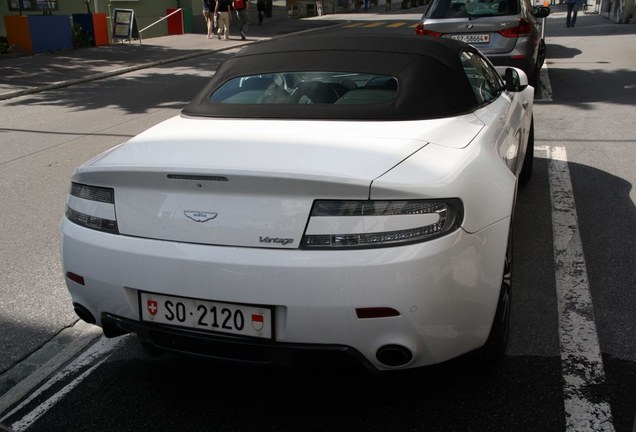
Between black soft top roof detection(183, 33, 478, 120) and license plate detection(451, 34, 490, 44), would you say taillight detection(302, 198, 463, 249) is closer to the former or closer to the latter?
black soft top roof detection(183, 33, 478, 120)

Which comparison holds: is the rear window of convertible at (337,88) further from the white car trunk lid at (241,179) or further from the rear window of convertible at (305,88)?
the white car trunk lid at (241,179)

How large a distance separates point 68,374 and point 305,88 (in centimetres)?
191

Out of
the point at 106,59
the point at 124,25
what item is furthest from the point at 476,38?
the point at 124,25

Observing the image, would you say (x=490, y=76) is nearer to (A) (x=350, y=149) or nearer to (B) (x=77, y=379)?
(A) (x=350, y=149)

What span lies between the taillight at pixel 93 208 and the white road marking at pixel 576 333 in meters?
2.02

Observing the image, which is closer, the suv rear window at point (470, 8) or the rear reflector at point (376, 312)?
the rear reflector at point (376, 312)

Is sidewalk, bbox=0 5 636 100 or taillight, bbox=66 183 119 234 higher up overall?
taillight, bbox=66 183 119 234

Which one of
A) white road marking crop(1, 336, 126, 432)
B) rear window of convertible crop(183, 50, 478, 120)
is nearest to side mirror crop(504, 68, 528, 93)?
rear window of convertible crop(183, 50, 478, 120)

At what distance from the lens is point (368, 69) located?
3771 mm

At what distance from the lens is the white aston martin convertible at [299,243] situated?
100 inches

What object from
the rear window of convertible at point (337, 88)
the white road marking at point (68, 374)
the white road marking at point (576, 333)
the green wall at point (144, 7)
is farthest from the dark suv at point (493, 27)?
the green wall at point (144, 7)

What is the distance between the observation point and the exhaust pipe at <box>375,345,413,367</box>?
2.61m

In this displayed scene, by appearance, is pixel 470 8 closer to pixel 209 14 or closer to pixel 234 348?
pixel 234 348

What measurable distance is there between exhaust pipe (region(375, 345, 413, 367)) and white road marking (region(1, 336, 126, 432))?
5.04 feet
